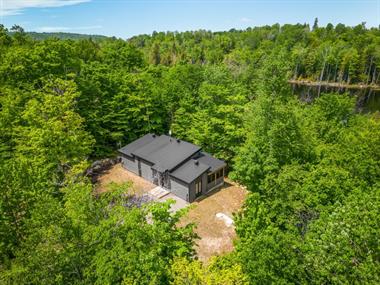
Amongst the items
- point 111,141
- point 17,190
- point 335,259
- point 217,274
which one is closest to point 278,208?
point 335,259

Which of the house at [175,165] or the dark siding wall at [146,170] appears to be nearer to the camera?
the house at [175,165]

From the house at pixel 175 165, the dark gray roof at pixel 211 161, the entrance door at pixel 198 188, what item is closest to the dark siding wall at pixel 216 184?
the house at pixel 175 165

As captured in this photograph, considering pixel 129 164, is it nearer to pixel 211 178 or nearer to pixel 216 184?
pixel 211 178

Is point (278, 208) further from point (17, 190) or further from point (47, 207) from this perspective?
point (17, 190)

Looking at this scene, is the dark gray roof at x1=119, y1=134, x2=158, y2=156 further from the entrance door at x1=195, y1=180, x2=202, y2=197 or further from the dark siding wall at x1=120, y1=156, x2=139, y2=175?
the entrance door at x1=195, y1=180, x2=202, y2=197

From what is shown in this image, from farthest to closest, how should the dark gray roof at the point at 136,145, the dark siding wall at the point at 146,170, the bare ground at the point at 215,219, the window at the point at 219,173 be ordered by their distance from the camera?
1. the dark gray roof at the point at 136,145
2. the dark siding wall at the point at 146,170
3. the window at the point at 219,173
4. the bare ground at the point at 215,219

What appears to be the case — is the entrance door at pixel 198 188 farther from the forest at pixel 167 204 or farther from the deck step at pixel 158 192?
the forest at pixel 167 204
